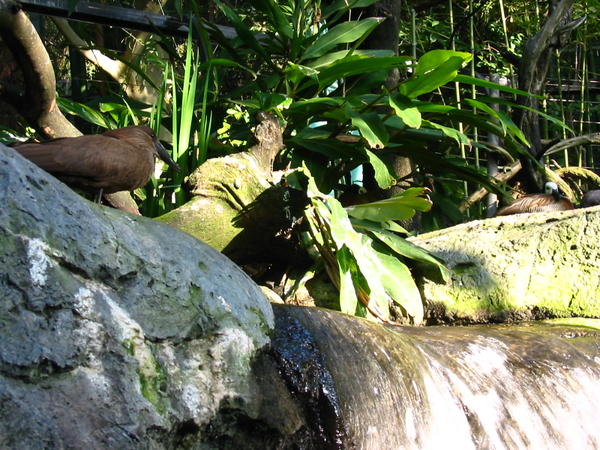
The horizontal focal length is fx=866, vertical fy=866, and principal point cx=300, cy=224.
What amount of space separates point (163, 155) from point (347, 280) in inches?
46.1

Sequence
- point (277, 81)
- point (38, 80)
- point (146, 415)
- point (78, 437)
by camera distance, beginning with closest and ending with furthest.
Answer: point (78, 437)
point (146, 415)
point (38, 80)
point (277, 81)

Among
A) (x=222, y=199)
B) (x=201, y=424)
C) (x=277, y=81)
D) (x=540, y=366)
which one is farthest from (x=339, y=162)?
(x=201, y=424)

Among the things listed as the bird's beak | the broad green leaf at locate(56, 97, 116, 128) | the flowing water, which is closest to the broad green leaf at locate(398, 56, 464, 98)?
the bird's beak

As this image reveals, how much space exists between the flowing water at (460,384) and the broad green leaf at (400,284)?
456 mm

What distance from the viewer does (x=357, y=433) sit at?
2.55m

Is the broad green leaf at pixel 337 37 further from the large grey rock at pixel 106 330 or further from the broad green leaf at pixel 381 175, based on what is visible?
the large grey rock at pixel 106 330

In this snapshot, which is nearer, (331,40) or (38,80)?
(38,80)

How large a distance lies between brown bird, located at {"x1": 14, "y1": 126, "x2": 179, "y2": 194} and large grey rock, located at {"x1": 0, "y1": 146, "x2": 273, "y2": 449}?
101 centimetres

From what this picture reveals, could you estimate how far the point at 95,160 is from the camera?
3.48m

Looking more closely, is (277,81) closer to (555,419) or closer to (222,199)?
(222,199)

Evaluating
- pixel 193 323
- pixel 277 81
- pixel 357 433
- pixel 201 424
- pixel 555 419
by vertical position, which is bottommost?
pixel 555 419

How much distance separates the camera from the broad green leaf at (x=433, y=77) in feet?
15.8

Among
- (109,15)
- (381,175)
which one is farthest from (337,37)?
(109,15)

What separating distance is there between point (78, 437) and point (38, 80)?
2.67 metres
